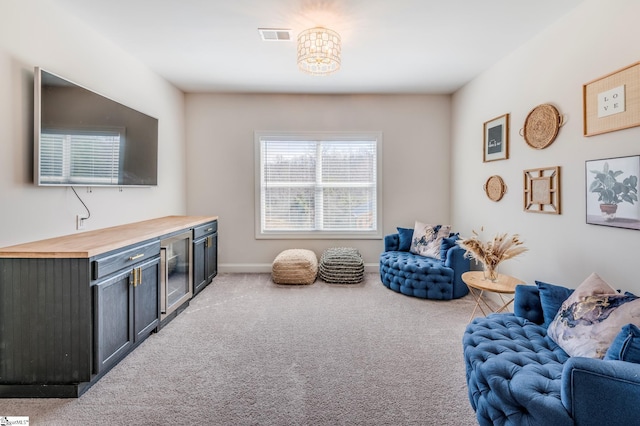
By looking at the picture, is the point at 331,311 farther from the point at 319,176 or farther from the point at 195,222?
the point at 319,176

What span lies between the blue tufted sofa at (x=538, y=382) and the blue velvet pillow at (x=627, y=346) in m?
0.15

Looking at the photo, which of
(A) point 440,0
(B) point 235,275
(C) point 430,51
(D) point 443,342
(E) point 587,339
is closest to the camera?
(E) point 587,339

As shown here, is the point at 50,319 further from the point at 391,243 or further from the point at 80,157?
the point at 391,243

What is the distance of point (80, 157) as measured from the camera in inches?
103

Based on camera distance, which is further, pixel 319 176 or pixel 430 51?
pixel 319 176

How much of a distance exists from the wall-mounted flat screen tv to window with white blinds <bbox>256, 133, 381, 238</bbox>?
1986 mm

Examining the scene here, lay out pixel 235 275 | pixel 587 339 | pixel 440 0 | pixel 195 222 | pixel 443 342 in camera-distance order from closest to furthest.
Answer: pixel 587 339
pixel 440 0
pixel 443 342
pixel 195 222
pixel 235 275

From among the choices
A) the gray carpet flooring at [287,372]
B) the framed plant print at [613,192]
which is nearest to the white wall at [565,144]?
the framed plant print at [613,192]

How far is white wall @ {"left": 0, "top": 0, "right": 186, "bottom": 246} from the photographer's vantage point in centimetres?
216

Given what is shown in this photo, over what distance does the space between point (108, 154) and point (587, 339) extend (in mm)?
3866

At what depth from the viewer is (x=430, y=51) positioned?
3.45m

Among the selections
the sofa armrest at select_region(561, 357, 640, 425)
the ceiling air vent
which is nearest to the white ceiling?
the ceiling air vent

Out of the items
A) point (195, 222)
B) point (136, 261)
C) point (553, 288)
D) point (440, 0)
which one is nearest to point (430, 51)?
point (440, 0)

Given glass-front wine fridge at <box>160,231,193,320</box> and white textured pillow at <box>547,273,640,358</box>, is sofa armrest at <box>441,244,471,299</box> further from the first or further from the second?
glass-front wine fridge at <box>160,231,193,320</box>
